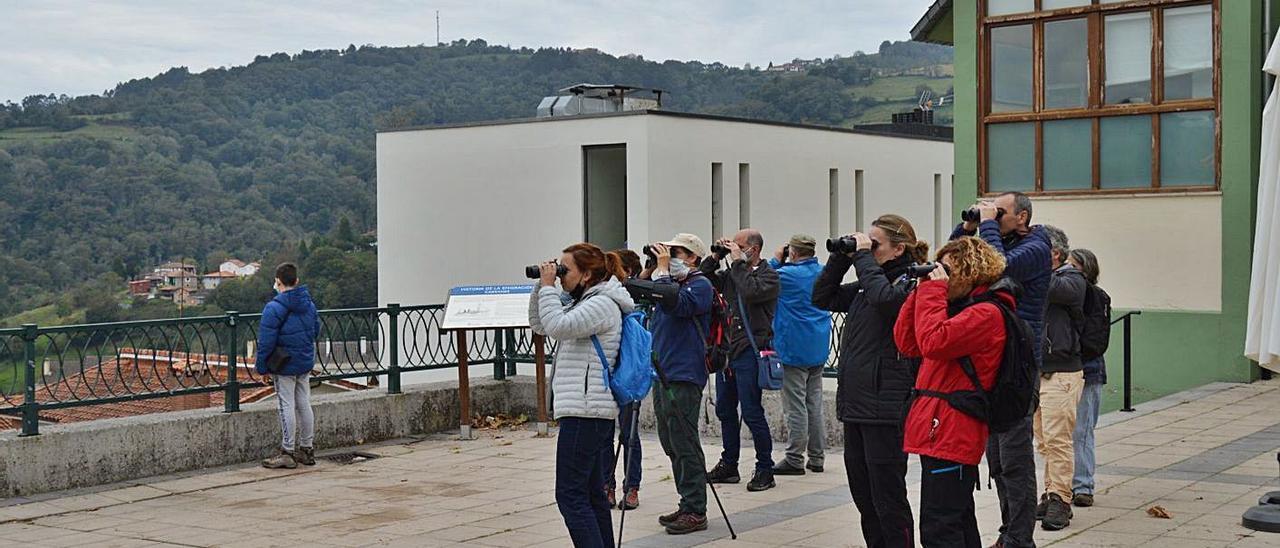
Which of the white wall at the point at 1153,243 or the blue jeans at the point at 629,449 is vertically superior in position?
the white wall at the point at 1153,243

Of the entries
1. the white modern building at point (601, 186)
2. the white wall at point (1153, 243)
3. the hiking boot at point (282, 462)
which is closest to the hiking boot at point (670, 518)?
the hiking boot at point (282, 462)

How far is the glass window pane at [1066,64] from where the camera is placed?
17391mm

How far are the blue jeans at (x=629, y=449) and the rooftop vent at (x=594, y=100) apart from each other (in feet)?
105

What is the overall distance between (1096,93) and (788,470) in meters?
8.53

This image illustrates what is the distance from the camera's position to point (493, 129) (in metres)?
39.8

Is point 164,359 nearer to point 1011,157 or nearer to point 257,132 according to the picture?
point 1011,157

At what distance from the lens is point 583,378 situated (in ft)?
23.3

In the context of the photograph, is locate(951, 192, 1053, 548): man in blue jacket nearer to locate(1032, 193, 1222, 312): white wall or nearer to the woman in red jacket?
the woman in red jacket

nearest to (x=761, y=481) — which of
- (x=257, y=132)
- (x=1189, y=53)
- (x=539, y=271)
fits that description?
(x=539, y=271)

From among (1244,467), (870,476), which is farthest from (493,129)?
(870,476)

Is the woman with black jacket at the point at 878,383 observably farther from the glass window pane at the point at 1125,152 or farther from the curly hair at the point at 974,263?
the glass window pane at the point at 1125,152

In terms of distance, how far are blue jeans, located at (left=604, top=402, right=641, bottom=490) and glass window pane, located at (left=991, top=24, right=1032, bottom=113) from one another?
9857mm

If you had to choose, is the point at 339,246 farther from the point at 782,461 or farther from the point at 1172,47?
the point at 782,461

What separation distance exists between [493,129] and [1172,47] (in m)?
25.2
